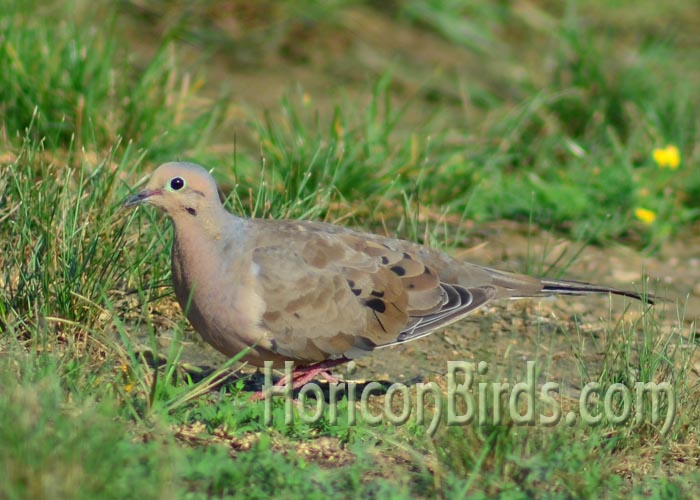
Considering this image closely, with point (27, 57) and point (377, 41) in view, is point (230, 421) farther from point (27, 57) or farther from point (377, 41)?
point (377, 41)

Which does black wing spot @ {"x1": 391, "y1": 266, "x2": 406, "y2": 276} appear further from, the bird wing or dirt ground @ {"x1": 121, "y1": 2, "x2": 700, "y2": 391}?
dirt ground @ {"x1": 121, "y1": 2, "x2": 700, "y2": 391}

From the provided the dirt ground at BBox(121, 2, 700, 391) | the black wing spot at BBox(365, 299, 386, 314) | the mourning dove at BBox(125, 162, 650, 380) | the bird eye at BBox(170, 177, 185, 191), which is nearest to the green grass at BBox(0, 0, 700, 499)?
the dirt ground at BBox(121, 2, 700, 391)

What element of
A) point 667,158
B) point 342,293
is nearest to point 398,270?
point 342,293

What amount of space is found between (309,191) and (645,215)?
2.05 metres

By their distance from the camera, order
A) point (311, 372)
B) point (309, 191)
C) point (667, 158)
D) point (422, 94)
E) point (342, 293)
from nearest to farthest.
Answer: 1. point (342, 293)
2. point (311, 372)
3. point (309, 191)
4. point (667, 158)
5. point (422, 94)

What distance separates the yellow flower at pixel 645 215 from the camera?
6488 mm

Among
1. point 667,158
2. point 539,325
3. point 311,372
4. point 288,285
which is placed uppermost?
point 288,285

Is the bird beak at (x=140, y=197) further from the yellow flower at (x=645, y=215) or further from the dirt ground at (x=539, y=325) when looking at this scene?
the yellow flower at (x=645, y=215)

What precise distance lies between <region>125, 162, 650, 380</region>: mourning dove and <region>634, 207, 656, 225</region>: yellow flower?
80.3 inches

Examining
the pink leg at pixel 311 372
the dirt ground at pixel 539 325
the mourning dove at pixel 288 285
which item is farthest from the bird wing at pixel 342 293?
the dirt ground at pixel 539 325

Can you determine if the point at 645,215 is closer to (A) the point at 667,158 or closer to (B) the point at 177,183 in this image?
(A) the point at 667,158

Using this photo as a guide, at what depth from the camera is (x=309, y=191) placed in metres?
5.70

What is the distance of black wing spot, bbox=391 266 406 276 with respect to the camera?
14.7 ft

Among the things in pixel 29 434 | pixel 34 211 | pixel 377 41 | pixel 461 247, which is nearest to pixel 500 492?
pixel 29 434
